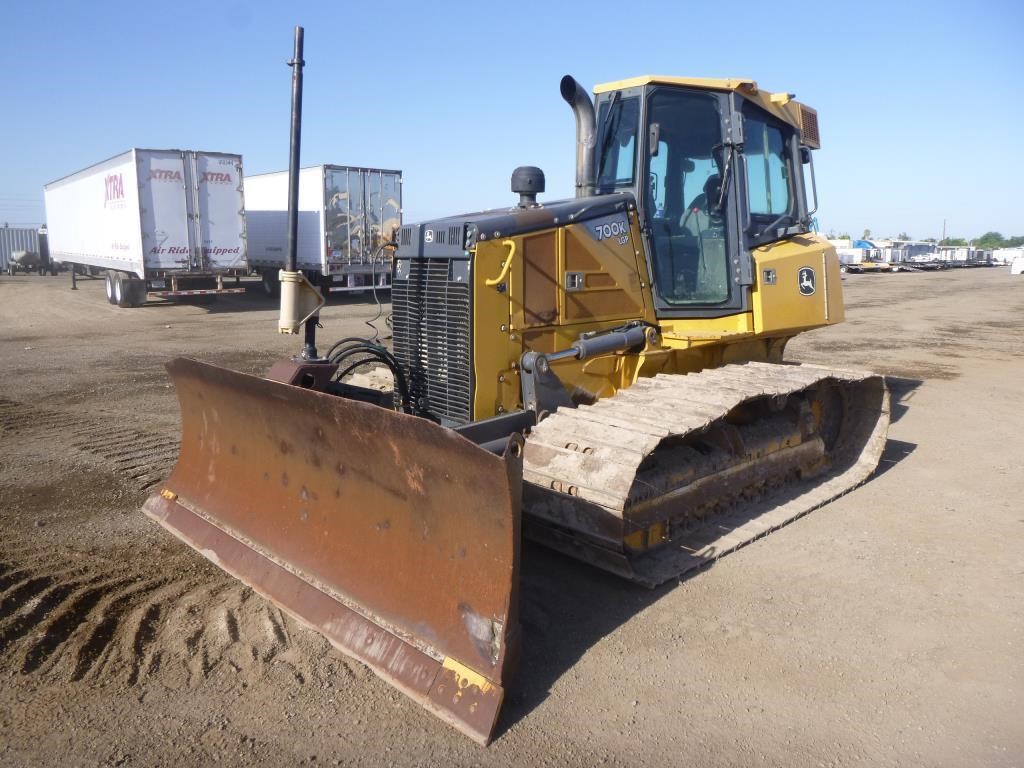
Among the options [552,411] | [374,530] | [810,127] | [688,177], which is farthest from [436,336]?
[810,127]

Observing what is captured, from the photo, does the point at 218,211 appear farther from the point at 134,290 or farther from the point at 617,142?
the point at 617,142

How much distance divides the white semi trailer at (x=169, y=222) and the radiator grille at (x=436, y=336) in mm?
15304

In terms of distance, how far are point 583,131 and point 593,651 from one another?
3.57 m

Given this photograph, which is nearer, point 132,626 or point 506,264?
point 132,626

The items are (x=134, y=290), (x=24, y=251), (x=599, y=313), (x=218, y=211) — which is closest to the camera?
(x=599, y=313)

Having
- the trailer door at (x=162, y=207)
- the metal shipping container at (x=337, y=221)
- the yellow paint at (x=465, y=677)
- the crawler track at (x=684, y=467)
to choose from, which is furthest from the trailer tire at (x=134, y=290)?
the yellow paint at (x=465, y=677)

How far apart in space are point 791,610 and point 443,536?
1.91m

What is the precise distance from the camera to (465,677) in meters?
3.35

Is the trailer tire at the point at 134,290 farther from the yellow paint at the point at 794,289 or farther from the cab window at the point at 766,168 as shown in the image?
the yellow paint at the point at 794,289

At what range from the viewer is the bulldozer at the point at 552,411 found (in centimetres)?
360

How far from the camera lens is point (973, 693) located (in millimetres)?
3484

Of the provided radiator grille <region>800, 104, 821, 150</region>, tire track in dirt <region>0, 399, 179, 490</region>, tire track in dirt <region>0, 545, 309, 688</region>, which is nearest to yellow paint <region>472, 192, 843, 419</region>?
radiator grille <region>800, 104, 821, 150</region>

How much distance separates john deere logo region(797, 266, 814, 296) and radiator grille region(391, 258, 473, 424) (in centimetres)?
288

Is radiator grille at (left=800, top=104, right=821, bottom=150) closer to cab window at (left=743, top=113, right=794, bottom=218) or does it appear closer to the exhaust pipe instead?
cab window at (left=743, top=113, right=794, bottom=218)
